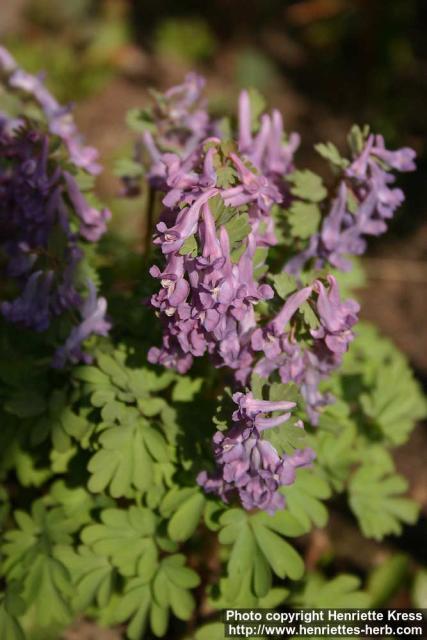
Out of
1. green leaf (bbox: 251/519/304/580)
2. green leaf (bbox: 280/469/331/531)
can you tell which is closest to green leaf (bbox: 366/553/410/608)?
green leaf (bbox: 280/469/331/531)

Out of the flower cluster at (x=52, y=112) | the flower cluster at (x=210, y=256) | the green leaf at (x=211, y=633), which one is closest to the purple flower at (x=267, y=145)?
the flower cluster at (x=210, y=256)

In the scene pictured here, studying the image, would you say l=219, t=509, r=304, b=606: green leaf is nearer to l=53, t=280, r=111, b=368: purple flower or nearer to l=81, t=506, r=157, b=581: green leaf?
l=81, t=506, r=157, b=581: green leaf

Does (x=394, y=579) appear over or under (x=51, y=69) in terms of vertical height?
under

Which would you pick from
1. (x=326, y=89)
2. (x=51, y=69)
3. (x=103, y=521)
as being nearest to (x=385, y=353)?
(x=103, y=521)

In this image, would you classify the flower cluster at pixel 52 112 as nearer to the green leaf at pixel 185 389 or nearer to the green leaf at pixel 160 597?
the green leaf at pixel 185 389

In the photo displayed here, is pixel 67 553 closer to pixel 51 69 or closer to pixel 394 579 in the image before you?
pixel 394 579
